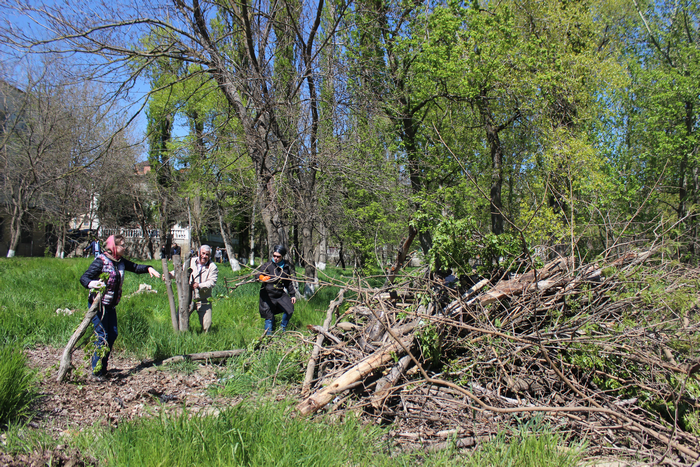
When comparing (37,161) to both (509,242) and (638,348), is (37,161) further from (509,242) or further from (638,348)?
(638,348)

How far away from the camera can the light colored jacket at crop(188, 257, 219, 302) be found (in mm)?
6789

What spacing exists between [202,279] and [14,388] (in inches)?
142

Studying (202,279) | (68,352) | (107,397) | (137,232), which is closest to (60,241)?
(137,232)

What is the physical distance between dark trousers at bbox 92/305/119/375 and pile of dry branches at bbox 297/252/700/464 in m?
2.19

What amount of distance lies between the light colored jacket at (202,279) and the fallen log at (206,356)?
145cm

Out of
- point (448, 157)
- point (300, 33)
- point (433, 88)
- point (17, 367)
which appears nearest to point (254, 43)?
point (300, 33)

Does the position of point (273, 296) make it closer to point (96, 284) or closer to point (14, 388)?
point (96, 284)

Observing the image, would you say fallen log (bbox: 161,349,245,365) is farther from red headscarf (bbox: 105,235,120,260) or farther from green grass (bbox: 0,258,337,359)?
red headscarf (bbox: 105,235,120,260)

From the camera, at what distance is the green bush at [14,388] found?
3.18 m

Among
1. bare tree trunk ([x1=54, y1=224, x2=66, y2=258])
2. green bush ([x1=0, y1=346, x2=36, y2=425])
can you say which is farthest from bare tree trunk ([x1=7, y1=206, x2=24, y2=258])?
green bush ([x1=0, y1=346, x2=36, y2=425])

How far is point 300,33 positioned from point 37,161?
17373 millimetres

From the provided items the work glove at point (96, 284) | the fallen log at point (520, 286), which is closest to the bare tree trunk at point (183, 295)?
the work glove at point (96, 284)

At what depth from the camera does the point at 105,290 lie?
4605 mm

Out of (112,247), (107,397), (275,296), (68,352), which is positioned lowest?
(107,397)
